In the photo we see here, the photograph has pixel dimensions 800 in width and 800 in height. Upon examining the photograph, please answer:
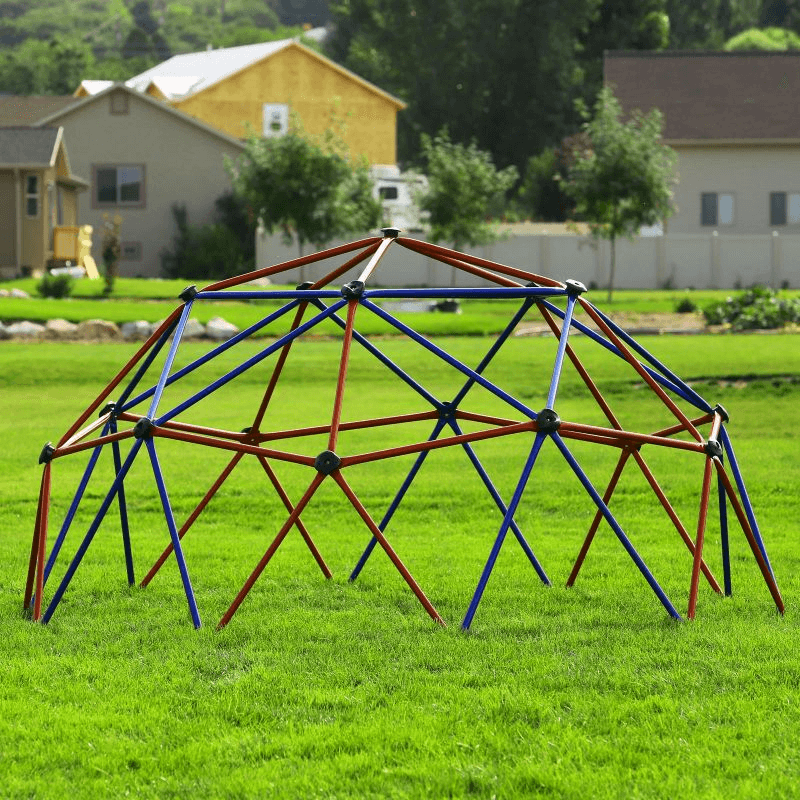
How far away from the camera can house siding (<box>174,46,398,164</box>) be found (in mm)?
59406

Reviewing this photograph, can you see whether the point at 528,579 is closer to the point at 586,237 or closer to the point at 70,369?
the point at 70,369

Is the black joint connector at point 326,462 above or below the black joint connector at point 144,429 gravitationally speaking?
below

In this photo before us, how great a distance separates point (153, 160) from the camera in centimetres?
4831

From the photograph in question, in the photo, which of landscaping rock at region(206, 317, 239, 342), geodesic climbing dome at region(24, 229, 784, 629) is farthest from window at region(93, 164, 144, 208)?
geodesic climbing dome at region(24, 229, 784, 629)

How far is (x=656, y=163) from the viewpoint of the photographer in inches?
1478

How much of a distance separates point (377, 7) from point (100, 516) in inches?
2655

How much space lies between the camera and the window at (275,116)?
197 feet

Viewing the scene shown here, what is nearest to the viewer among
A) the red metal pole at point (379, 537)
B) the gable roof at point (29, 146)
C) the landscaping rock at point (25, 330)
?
the red metal pole at point (379, 537)

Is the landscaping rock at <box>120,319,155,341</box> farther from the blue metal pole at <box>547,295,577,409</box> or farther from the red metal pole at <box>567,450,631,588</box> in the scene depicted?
the blue metal pole at <box>547,295,577,409</box>

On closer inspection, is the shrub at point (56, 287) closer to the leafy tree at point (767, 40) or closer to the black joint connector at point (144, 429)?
the black joint connector at point (144, 429)

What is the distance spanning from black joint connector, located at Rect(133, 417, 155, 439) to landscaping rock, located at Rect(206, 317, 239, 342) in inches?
756

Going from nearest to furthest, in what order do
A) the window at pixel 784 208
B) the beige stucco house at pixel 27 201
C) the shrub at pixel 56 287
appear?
the shrub at pixel 56 287
the beige stucco house at pixel 27 201
the window at pixel 784 208

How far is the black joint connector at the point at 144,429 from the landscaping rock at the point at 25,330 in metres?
20.6

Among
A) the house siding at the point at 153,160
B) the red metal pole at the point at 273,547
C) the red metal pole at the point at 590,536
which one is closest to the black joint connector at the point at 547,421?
the red metal pole at the point at 273,547
